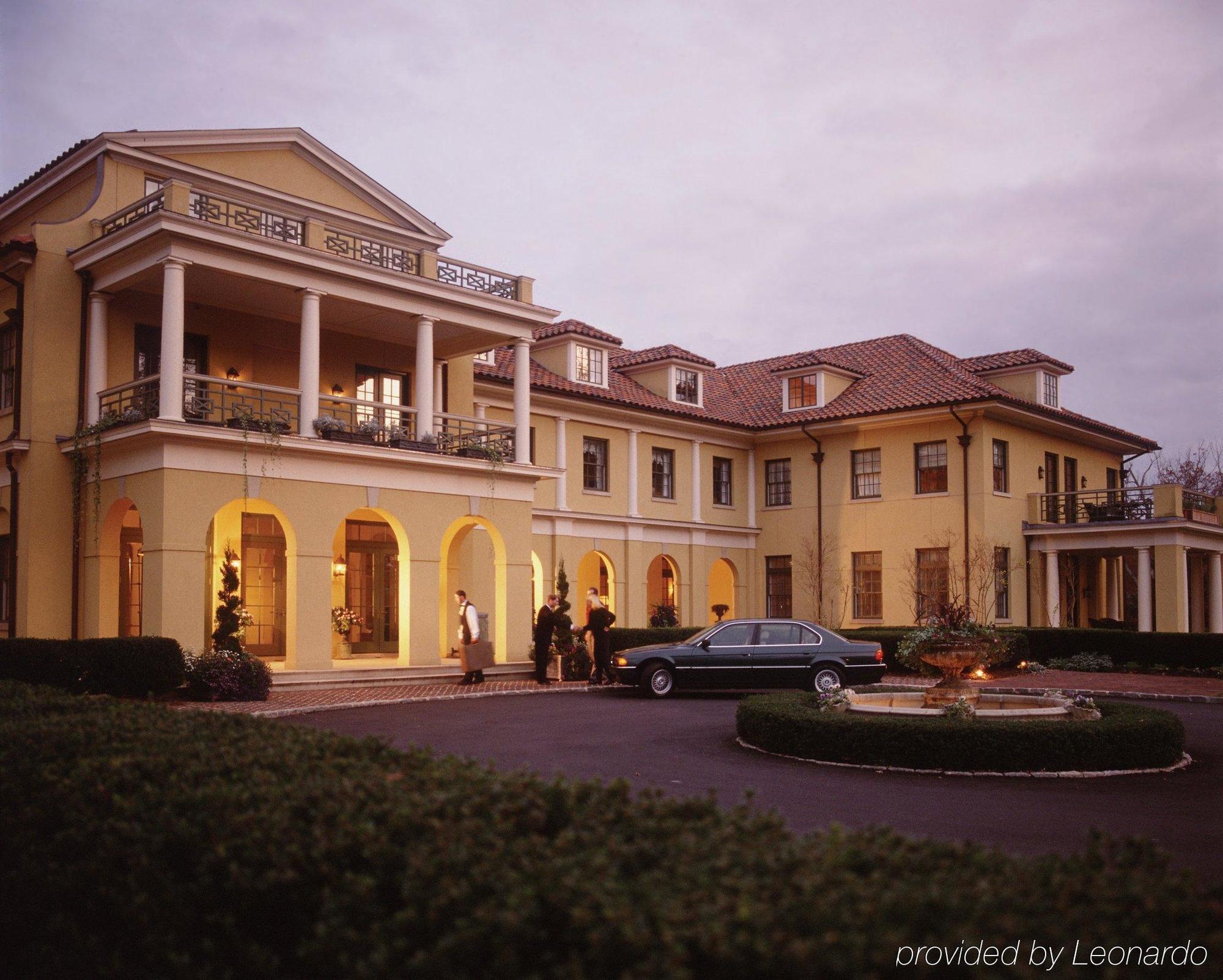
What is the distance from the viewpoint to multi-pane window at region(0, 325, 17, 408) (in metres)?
22.8

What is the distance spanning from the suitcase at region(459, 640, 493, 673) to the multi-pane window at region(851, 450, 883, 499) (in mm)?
16205

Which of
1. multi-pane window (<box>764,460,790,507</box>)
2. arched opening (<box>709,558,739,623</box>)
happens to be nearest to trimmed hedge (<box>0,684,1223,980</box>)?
arched opening (<box>709,558,739,623</box>)

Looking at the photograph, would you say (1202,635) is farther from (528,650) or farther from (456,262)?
(456,262)

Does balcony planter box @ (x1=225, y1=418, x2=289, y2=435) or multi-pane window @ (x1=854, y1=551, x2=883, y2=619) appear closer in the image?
balcony planter box @ (x1=225, y1=418, x2=289, y2=435)

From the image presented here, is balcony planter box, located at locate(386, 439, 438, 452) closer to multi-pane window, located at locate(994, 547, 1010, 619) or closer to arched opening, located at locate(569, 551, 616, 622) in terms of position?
arched opening, located at locate(569, 551, 616, 622)

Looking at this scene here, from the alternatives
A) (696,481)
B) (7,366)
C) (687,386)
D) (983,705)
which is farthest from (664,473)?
(983,705)

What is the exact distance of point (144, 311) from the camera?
23.2 metres

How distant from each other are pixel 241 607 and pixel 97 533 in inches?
121

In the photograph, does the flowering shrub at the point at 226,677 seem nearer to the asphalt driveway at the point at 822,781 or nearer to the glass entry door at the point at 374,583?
the asphalt driveway at the point at 822,781

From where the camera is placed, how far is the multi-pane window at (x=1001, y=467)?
110 ft

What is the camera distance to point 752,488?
38.3 m

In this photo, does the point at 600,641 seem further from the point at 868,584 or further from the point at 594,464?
the point at 868,584

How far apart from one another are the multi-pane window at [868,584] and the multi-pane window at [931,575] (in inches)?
56.4

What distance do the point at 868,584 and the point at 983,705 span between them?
19318 mm
